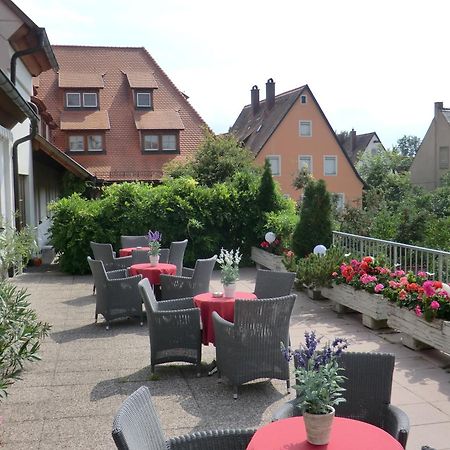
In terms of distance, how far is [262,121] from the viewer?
40.0 meters

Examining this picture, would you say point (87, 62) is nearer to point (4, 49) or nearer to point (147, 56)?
point (147, 56)

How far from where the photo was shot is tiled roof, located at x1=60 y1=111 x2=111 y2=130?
2770 centimetres

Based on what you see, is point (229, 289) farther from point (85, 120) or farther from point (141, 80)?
point (141, 80)

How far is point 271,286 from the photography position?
298 inches

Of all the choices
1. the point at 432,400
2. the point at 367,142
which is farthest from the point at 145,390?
the point at 367,142

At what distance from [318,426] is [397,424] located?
2.79 feet

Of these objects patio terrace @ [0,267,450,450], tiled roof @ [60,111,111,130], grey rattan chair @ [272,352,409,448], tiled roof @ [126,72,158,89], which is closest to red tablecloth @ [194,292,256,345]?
patio terrace @ [0,267,450,450]

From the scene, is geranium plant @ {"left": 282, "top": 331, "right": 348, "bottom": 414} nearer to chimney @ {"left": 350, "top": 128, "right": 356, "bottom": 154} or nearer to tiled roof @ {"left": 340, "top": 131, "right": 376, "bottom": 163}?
tiled roof @ {"left": 340, "top": 131, "right": 376, "bottom": 163}

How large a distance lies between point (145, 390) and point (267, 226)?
1183 cm

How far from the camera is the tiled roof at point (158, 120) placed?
92.9 feet

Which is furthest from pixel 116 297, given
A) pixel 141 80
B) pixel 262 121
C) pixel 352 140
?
pixel 352 140

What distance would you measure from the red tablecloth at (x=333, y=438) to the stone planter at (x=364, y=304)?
16.0 feet

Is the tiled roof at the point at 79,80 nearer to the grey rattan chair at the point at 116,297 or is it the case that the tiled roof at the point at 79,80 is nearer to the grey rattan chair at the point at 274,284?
the grey rattan chair at the point at 116,297

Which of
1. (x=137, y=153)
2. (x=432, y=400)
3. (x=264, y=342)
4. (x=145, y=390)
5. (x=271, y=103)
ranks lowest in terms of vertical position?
(x=432, y=400)
